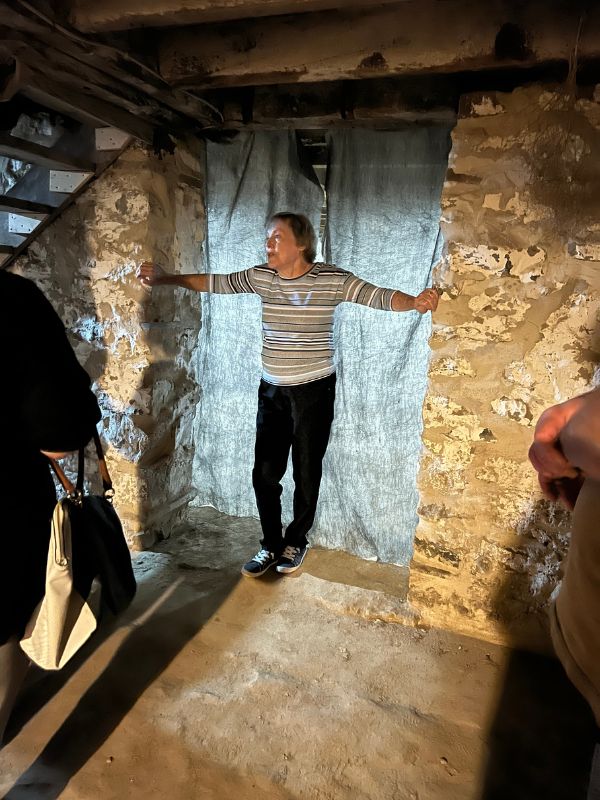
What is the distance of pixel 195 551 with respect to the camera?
8.72ft

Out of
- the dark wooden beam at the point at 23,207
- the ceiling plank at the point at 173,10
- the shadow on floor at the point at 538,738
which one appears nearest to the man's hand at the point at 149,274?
the dark wooden beam at the point at 23,207

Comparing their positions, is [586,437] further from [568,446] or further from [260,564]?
[260,564]

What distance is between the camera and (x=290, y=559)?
245 centimetres

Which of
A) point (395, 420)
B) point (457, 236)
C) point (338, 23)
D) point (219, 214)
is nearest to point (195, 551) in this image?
point (395, 420)

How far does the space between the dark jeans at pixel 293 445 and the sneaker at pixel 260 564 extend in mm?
37

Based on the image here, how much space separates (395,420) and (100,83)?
1752 mm

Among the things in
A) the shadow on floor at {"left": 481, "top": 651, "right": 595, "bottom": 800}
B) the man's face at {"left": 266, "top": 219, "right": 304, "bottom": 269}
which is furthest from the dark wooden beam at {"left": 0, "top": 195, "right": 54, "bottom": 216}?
the shadow on floor at {"left": 481, "top": 651, "right": 595, "bottom": 800}

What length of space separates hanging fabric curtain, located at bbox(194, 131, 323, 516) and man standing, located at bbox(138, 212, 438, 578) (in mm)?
335

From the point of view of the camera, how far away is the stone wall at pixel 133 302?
235 cm

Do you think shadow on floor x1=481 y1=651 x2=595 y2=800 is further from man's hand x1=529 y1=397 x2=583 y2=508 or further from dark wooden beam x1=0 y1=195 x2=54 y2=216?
dark wooden beam x1=0 y1=195 x2=54 y2=216

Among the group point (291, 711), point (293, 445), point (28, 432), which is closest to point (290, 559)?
point (293, 445)

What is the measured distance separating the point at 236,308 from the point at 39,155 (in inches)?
41.2

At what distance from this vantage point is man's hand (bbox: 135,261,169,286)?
7.62 ft

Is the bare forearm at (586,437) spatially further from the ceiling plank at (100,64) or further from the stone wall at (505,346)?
the ceiling plank at (100,64)
